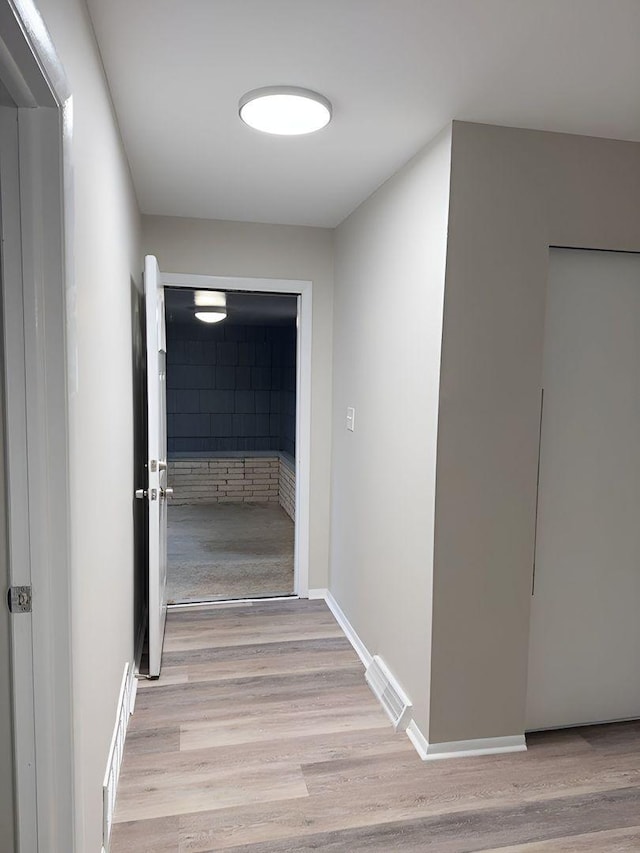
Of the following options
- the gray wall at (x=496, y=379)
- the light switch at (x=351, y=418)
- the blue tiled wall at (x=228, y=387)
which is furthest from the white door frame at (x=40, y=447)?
the blue tiled wall at (x=228, y=387)

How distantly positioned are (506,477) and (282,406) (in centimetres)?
558

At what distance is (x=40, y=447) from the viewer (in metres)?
1.18

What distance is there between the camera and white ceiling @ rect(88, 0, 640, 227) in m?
1.52

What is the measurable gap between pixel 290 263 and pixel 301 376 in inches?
27.4

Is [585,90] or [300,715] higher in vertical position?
[585,90]

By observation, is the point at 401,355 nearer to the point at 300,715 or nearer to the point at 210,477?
the point at 300,715

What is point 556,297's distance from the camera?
7.71ft

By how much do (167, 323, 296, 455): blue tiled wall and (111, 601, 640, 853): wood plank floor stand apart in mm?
4882

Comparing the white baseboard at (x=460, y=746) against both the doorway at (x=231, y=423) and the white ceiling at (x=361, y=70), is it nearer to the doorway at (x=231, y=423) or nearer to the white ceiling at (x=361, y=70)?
the white ceiling at (x=361, y=70)

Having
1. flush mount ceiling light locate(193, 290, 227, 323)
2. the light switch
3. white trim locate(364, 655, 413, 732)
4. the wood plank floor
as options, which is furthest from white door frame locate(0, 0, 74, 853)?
flush mount ceiling light locate(193, 290, 227, 323)

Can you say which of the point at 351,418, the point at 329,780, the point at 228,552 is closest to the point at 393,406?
the point at 351,418

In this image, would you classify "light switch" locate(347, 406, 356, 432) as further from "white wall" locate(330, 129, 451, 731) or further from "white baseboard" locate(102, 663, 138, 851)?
"white baseboard" locate(102, 663, 138, 851)

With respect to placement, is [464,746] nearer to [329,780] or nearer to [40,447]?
[329,780]

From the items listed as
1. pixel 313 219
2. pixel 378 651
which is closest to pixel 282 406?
pixel 313 219
